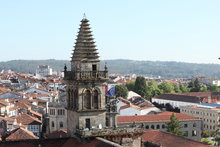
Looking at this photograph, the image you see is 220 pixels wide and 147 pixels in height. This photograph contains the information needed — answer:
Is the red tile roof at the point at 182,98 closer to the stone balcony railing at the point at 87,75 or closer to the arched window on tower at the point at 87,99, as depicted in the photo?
the stone balcony railing at the point at 87,75

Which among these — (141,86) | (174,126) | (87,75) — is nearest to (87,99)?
(87,75)

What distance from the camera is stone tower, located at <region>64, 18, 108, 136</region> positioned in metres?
44.7

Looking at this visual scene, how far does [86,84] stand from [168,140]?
2522 centimetres

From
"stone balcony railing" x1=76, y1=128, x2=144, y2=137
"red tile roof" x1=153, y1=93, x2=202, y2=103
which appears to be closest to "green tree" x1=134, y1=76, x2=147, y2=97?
"red tile roof" x1=153, y1=93, x2=202, y2=103

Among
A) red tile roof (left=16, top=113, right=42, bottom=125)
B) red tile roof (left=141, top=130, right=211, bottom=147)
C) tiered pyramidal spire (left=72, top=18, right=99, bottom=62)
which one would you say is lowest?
red tile roof (left=16, top=113, right=42, bottom=125)

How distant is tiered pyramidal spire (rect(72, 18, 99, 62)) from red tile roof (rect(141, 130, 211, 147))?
2164cm

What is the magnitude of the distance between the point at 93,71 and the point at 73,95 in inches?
130

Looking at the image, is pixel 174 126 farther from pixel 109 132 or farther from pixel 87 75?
pixel 109 132

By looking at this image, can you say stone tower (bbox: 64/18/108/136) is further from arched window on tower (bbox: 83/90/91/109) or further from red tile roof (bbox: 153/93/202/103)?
red tile roof (bbox: 153/93/202/103)

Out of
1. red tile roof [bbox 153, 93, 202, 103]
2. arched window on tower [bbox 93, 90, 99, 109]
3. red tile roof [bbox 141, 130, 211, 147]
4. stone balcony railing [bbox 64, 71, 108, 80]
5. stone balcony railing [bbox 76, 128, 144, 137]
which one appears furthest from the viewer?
red tile roof [bbox 153, 93, 202, 103]

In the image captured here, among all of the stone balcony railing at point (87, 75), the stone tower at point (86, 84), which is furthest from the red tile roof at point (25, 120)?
the stone balcony railing at point (87, 75)

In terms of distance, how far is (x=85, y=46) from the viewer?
149 feet

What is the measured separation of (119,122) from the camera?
8750cm

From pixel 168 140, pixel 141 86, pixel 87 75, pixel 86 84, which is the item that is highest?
pixel 87 75
